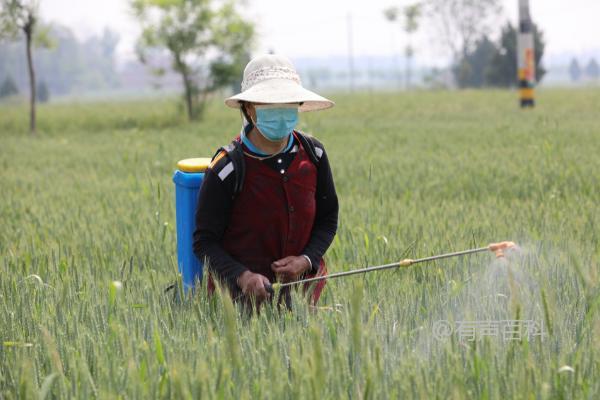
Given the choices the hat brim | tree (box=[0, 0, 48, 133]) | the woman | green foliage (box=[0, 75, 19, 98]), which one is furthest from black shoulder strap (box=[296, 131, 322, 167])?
green foliage (box=[0, 75, 19, 98])

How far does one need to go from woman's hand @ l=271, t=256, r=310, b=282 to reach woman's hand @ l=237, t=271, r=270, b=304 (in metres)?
0.11

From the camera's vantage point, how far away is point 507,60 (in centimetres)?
4647

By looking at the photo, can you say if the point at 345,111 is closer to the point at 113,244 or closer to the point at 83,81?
the point at 113,244

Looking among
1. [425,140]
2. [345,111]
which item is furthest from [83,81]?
[425,140]

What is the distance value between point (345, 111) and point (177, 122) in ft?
13.5

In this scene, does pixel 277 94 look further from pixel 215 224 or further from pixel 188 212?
pixel 188 212

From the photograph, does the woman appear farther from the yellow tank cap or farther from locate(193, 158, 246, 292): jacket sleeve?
the yellow tank cap

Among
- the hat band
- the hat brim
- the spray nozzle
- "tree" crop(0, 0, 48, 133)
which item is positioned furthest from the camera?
"tree" crop(0, 0, 48, 133)

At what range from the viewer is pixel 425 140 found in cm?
1024

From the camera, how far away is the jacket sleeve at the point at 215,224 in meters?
2.66

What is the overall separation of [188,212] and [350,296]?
0.87 m

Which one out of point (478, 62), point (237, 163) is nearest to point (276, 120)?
point (237, 163)

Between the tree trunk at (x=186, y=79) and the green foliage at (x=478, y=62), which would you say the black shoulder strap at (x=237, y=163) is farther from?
the green foliage at (x=478, y=62)

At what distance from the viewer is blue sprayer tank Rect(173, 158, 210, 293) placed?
293cm
